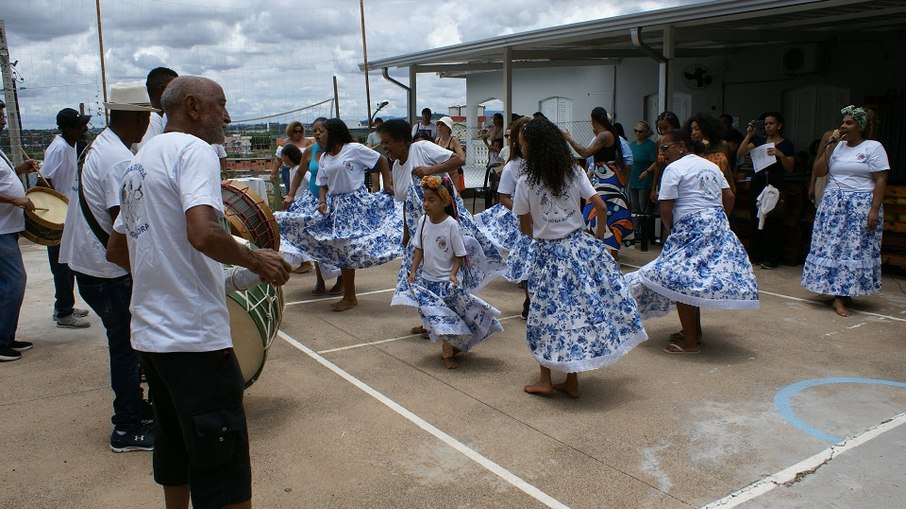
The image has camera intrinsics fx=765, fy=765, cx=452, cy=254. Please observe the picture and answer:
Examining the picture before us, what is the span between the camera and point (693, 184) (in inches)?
219

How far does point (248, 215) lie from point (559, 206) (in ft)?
6.63

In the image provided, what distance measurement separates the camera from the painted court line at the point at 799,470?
11.3ft

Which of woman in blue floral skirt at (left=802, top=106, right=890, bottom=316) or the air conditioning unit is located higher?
the air conditioning unit

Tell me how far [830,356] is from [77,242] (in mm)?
5055

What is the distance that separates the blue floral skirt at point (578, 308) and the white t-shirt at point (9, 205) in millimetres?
3948

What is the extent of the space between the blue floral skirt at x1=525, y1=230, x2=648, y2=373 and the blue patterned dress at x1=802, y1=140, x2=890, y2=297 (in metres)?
3.08

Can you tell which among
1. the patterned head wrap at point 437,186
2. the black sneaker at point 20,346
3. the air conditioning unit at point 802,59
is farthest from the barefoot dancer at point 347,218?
the air conditioning unit at point 802,59

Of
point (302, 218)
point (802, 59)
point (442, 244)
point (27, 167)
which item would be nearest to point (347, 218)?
point (302, 218)

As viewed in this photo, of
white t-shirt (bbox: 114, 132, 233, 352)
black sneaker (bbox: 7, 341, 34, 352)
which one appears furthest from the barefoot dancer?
white t-shirt (bbox: 114, 132, 233, 352)

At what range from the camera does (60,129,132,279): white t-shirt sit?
12.4 feet

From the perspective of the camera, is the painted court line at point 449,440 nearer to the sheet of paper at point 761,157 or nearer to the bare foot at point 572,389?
the bare foot at point 572,389

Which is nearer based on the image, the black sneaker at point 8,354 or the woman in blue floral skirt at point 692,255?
the woman in blue floral skirt at point 692,255

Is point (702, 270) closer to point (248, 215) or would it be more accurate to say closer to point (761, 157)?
point (248, 215)

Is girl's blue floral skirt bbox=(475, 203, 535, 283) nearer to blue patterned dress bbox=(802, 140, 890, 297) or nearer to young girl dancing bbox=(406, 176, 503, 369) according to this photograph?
young girl dancing bbox=(406, 176, 503, 369)
